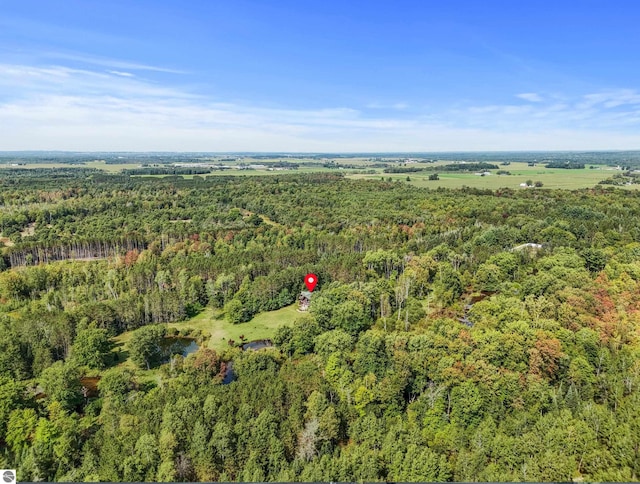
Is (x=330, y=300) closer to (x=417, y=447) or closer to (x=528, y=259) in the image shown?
(x=417, y=447)

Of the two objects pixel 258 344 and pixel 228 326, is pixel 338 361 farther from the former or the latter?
pixel 228 326

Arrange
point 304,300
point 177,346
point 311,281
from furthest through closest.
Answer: point 311,281 → point 304,300 → point 177,346

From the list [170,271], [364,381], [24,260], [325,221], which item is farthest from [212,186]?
[364,381]

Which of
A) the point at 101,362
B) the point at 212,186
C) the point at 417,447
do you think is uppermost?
the point at 212,186

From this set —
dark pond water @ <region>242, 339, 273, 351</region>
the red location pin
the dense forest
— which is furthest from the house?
dark pond water @ <region>242, 339, 273, 351</region>

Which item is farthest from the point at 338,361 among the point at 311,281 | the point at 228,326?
the point at 311,281

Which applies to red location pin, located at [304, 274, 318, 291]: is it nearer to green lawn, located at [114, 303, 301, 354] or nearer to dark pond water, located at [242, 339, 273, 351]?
green lawn, located at [114, 303, 301, 354]
